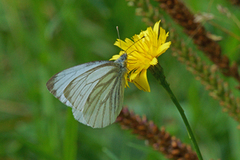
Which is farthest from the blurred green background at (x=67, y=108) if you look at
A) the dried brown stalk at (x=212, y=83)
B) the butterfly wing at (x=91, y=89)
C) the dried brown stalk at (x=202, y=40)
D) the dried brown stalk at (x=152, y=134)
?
the dried brown stalk at (x=212, y=83)

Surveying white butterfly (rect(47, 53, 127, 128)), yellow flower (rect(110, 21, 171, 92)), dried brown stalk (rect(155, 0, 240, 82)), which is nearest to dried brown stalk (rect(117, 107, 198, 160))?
white butterfly (rect(47, 53, 127, 128))

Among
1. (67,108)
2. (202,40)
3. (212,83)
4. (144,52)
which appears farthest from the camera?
(67,108)

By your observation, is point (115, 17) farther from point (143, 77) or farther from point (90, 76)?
point (143, 77)

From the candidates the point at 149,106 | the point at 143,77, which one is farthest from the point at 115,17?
the point at 143,77

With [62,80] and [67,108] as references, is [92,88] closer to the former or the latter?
[62,80]

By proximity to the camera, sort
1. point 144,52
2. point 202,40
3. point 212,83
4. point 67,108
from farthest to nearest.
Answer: point 67,108, point 202,40, point 212,83, point 144,52

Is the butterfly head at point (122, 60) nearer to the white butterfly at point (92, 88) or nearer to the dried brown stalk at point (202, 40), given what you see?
the white butterfly at point (92, 88)

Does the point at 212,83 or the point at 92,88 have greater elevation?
the point at 92,88

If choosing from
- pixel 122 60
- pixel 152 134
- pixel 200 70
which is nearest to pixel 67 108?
pixel 122 60
